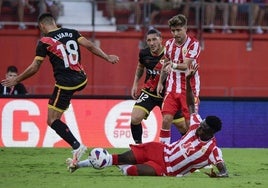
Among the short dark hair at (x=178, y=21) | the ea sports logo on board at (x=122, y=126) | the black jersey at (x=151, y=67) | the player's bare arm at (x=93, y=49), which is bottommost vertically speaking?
the ea sports logo on board at (x=122, y=126)

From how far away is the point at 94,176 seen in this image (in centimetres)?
1312

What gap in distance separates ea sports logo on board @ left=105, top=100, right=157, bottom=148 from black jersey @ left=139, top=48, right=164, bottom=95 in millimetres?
4251

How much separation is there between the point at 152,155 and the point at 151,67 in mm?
3932

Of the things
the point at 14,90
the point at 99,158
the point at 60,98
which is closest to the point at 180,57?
the point at 60,98

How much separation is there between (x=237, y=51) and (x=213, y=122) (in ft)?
49.6

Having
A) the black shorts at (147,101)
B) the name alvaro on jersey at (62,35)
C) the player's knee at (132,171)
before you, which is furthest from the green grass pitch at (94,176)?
the name alvaro on jersey at (62,35)

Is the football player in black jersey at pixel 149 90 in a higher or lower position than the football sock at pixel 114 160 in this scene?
higher

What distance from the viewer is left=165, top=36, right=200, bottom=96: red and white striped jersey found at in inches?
596

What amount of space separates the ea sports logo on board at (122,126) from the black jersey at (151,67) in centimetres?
425

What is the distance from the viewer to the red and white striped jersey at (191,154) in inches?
495

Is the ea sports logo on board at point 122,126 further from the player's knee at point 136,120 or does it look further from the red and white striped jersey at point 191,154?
the red and white striped jersey at point 191,154

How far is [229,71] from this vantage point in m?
26.9

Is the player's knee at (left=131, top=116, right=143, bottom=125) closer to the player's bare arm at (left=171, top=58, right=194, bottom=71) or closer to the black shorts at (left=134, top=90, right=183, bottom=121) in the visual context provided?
the black shorts at (left=134, top=90, right=183, bottom=121)

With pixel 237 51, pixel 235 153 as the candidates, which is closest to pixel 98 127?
pixel 235 153
